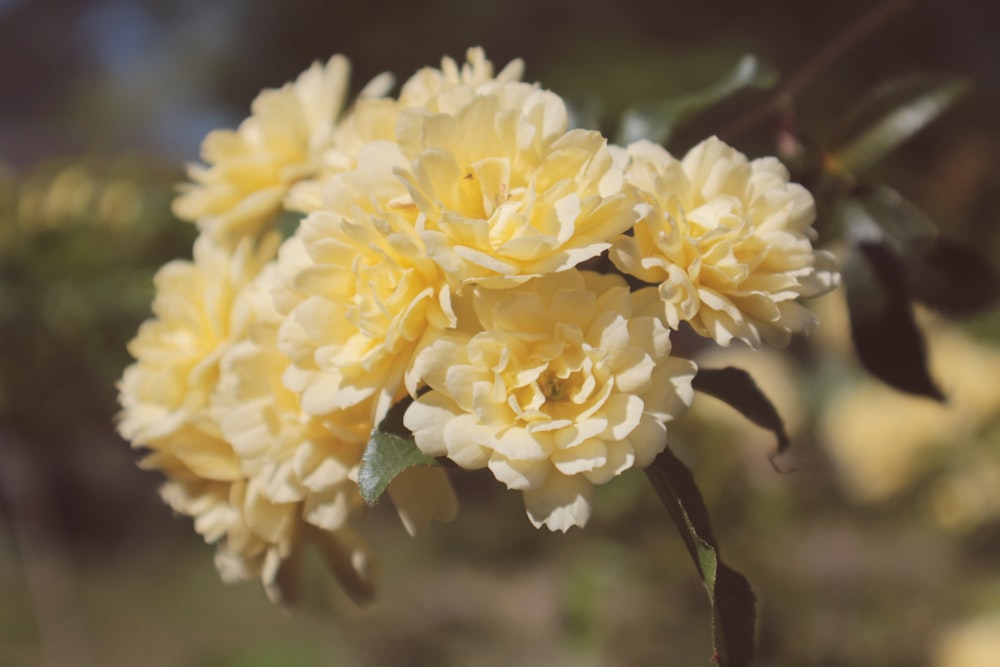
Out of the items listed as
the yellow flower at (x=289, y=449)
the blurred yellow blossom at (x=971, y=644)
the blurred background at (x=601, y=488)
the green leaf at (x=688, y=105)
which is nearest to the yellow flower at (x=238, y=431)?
the yellow flower at (x=289, y=449)

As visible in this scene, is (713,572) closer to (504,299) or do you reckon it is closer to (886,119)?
(504,299)

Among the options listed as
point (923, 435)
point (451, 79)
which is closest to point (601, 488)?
point (923, 435)

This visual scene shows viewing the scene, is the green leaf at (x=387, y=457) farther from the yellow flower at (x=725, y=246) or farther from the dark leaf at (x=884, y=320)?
the dark leaf at (x=884, y=320)

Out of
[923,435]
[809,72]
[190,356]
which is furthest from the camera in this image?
[923,435]

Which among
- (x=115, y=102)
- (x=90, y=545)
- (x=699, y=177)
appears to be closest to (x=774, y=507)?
(x=699, y=177)

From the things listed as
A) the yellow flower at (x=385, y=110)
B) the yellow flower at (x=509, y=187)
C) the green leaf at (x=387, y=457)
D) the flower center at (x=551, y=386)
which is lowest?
the flower center at (x=551, y=386)

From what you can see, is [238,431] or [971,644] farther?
[971,644]

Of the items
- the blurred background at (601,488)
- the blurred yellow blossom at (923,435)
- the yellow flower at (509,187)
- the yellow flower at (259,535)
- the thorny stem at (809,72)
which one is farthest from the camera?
the blurred yellow blossom at (923,435)
